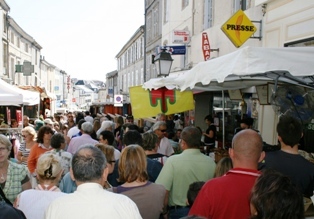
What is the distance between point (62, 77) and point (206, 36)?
5643 cm

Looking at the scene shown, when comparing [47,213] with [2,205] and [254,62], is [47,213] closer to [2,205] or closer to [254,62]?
[2,205]

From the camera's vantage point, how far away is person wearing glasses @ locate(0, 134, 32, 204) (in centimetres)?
381

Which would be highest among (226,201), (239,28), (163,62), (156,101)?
(239,28)

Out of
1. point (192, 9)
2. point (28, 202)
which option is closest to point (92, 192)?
point (28, 202)

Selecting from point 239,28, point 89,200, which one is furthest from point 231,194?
point 239,28

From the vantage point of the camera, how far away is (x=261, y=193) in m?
1.91

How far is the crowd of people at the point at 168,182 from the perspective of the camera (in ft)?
6.70

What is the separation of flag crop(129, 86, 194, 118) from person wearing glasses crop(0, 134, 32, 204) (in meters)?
4.36

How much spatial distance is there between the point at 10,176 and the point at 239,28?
6.22m

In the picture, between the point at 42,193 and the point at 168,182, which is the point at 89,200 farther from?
the point at 168,182

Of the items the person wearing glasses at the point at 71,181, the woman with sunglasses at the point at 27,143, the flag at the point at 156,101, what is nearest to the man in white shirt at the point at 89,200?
the person wearing glasses at the point at 71,181

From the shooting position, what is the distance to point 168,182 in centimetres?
374

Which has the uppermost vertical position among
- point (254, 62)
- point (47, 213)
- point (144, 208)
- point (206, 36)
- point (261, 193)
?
point (206, 36)

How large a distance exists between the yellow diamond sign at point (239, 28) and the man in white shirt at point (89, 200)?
6518 millimetres
